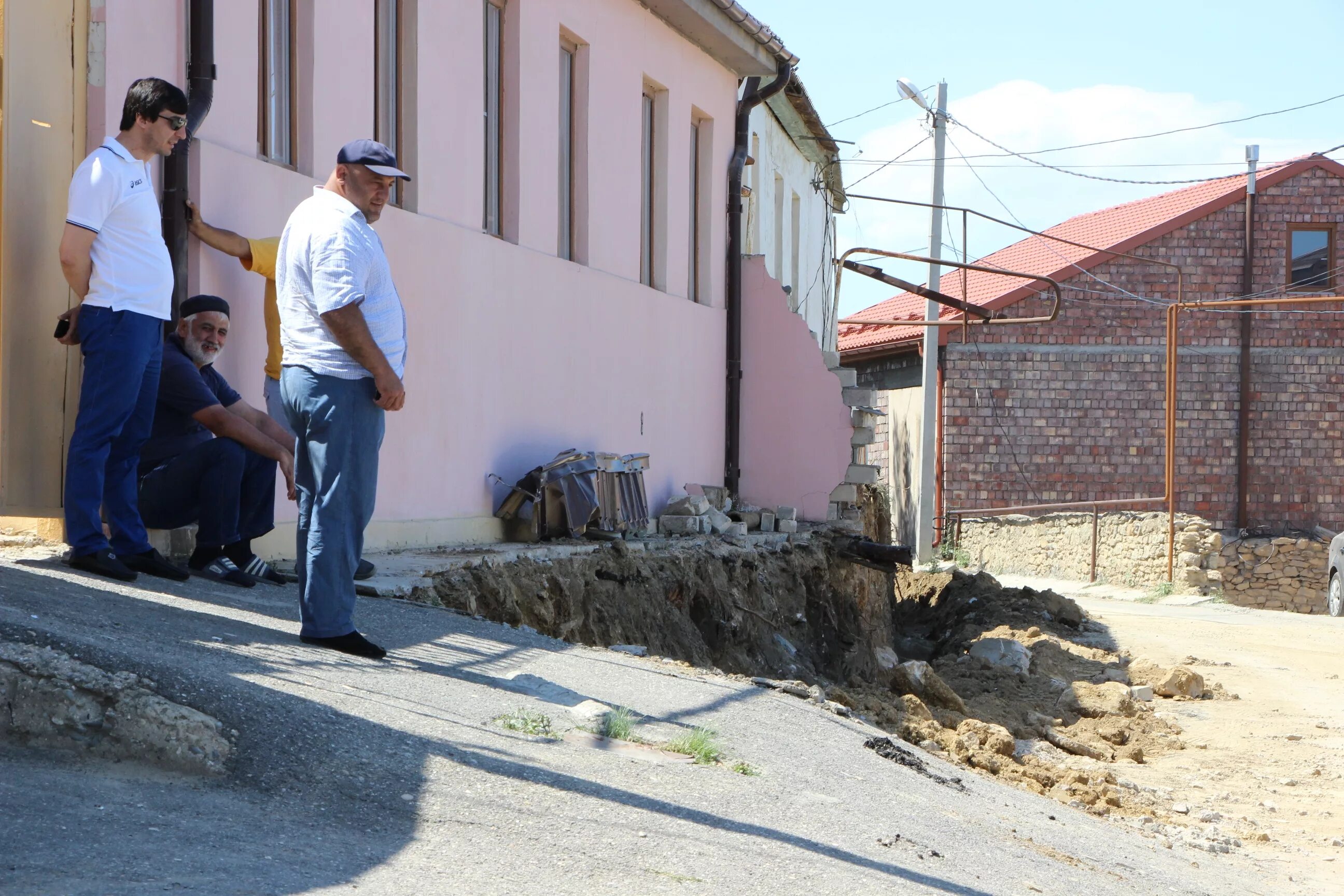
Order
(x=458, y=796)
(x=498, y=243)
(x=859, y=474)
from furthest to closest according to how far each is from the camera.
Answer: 1. (x=859, y=474)
2. (x=498, y=243)
3. (x=458, y=796)

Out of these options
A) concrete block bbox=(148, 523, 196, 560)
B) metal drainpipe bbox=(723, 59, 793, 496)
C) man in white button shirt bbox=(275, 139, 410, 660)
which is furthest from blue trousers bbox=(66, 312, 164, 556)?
metal drainpipe bbox=(723, 59, 793, 496)

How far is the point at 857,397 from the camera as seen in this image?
44.7 feet

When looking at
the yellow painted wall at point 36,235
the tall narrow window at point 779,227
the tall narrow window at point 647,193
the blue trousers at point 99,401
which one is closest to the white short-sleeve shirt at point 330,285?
the blue trousers at point 99,401

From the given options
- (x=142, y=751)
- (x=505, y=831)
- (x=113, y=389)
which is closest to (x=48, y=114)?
(x=113, y=389)

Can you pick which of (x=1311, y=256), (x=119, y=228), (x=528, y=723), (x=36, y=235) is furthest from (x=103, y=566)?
(x=1311, y=256)

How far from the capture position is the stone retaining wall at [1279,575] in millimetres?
21812

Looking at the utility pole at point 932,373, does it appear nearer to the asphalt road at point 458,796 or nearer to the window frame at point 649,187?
the window frame at point 649,187

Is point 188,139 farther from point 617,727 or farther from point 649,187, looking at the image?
point 649,187

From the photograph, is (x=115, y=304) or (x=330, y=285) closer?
(x=330, y=285)

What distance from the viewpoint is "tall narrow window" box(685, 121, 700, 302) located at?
13.5 m

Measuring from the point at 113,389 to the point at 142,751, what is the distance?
2.12m

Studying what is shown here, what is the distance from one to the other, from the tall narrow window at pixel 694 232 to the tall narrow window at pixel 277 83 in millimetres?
6279

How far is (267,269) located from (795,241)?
12.7m

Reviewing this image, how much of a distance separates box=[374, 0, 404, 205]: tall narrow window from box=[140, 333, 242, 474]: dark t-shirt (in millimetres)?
2754
